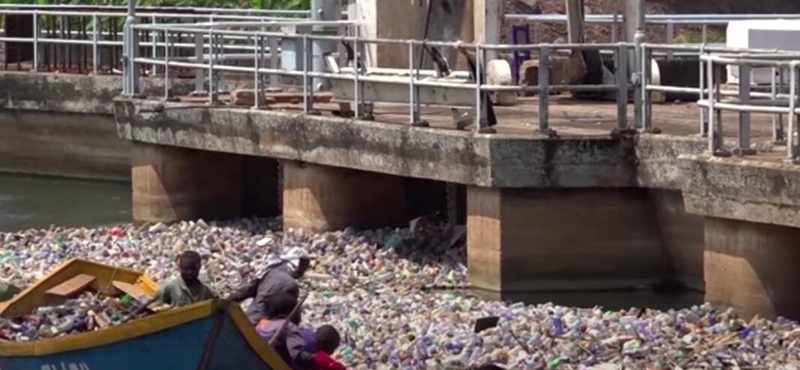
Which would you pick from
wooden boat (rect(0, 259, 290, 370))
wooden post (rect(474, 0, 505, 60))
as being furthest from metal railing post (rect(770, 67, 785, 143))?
wooden boat (rect(0, 259, 290, 370))

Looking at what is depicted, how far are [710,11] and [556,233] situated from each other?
26.2 m

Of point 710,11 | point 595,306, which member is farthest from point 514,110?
point 710,11

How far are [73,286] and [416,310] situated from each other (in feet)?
11.9

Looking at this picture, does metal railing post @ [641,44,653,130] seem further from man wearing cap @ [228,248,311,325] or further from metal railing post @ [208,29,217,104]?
metal railing post @ [208,29,217,104]

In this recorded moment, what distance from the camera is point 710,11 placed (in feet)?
147

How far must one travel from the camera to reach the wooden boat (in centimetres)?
1320

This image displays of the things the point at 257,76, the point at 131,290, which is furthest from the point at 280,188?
the point at 131,290

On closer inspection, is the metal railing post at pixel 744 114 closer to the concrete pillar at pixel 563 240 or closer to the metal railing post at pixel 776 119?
the metal railing post at pixel 776 119

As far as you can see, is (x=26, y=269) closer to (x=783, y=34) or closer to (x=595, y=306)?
(x=595, y=306)

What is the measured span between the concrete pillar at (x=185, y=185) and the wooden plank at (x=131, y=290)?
28.8 feet

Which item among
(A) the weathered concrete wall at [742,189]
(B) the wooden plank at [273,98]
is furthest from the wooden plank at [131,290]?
(B) the wooden plank at [273,98]

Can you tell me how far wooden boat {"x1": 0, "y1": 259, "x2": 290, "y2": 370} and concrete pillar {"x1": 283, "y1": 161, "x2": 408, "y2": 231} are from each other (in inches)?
329

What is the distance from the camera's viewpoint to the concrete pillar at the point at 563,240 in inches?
762

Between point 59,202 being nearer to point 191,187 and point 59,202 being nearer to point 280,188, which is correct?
point 191,187
